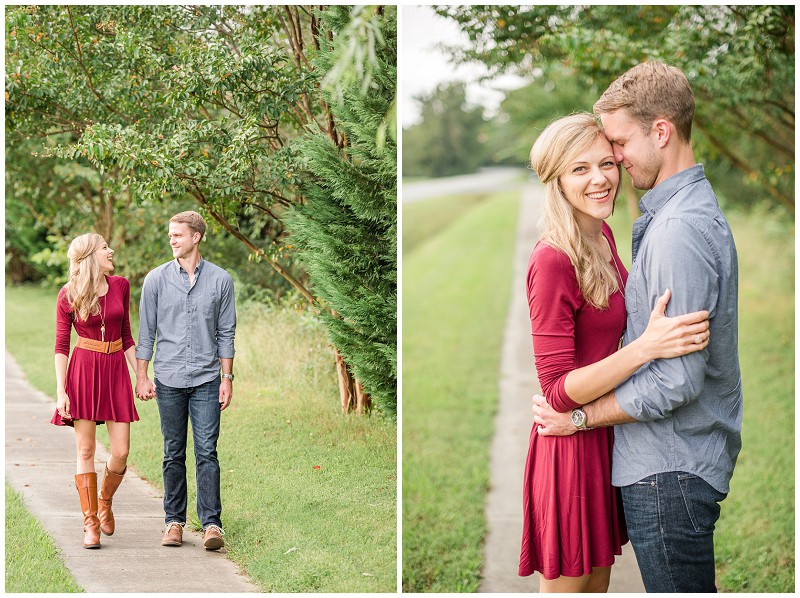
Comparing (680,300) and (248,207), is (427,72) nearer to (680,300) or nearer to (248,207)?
(248,207)

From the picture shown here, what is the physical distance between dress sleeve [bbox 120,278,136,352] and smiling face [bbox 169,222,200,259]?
0.26m

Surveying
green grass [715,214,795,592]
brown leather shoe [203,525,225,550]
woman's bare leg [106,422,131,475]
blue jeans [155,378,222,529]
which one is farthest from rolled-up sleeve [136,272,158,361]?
green grass [715,214,795,592]

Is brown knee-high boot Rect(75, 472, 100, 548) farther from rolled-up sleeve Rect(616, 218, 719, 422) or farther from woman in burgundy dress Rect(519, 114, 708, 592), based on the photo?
rolled-up sleeve Rect(616, 218, 719, 422)

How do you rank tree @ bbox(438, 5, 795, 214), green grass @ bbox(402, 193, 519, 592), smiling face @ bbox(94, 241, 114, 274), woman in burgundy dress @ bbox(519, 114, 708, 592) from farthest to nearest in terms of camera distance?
tree @ bbox(438, 5, 795, 214) < green grass @ bbox(402, 193, 519, 592) < smiling face @ bbox(94, 241, 114, 274) < woman in burgundy dress @ bbox(519, 114, 708, 592)

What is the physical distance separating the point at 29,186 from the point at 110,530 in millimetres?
1677

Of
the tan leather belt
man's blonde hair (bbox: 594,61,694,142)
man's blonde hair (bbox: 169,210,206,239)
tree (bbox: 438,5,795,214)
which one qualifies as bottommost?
the tan leather belt

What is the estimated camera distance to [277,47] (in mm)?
3799

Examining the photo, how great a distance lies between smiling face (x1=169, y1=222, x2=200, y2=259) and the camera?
367 cm

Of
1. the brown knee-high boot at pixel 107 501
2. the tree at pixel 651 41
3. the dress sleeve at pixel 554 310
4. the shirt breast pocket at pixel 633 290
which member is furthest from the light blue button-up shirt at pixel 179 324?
the tree at pixel 651 41

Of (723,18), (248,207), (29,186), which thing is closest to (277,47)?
(248,207)

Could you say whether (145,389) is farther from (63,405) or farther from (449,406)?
(449,406)

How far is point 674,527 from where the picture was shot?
7.98 ft

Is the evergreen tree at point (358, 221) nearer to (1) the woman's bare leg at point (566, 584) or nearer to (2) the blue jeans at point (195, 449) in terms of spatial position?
(2) the blue jeans at point (195, 449)

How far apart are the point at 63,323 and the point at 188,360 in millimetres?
573
